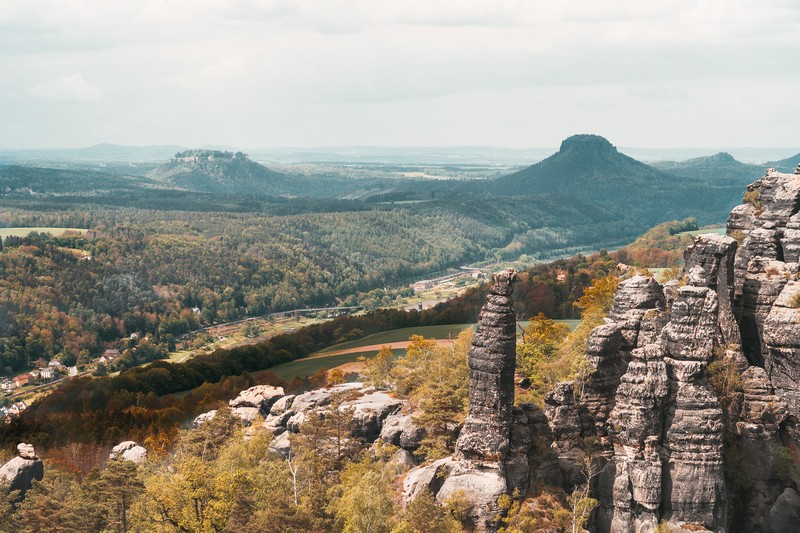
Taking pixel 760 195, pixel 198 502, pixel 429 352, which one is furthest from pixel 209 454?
pixel 760 195

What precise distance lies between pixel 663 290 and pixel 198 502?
35.5m

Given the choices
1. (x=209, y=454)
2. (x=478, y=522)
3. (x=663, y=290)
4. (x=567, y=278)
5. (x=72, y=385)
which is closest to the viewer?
(x=478, y=522)

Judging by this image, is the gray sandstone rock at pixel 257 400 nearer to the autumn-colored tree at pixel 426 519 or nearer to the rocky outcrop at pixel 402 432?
the rocky outcrop at pixel 402 432

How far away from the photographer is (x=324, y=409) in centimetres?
8706

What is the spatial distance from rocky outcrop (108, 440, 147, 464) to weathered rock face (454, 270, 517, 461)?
133 feet

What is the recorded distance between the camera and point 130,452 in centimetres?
9456

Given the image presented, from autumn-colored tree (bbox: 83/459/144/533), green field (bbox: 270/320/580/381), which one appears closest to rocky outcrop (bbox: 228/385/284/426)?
autumn-colored tree (bbox: 83/459/144/533)

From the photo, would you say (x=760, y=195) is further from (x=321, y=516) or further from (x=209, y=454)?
(x=209, y=454)

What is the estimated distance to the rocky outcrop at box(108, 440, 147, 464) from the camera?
92.0 metres

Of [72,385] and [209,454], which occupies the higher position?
[209,454]

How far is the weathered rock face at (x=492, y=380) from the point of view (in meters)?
59.9

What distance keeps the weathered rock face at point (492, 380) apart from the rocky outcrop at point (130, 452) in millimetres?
40469

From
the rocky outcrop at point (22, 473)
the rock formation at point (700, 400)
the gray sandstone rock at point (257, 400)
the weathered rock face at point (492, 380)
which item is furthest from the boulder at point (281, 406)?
the rock formation at point (700, 400)

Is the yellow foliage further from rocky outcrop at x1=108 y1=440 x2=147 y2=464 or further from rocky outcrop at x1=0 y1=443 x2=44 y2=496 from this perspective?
rocky outcrop at x1=0 y1=443 x2=44 y2=496
